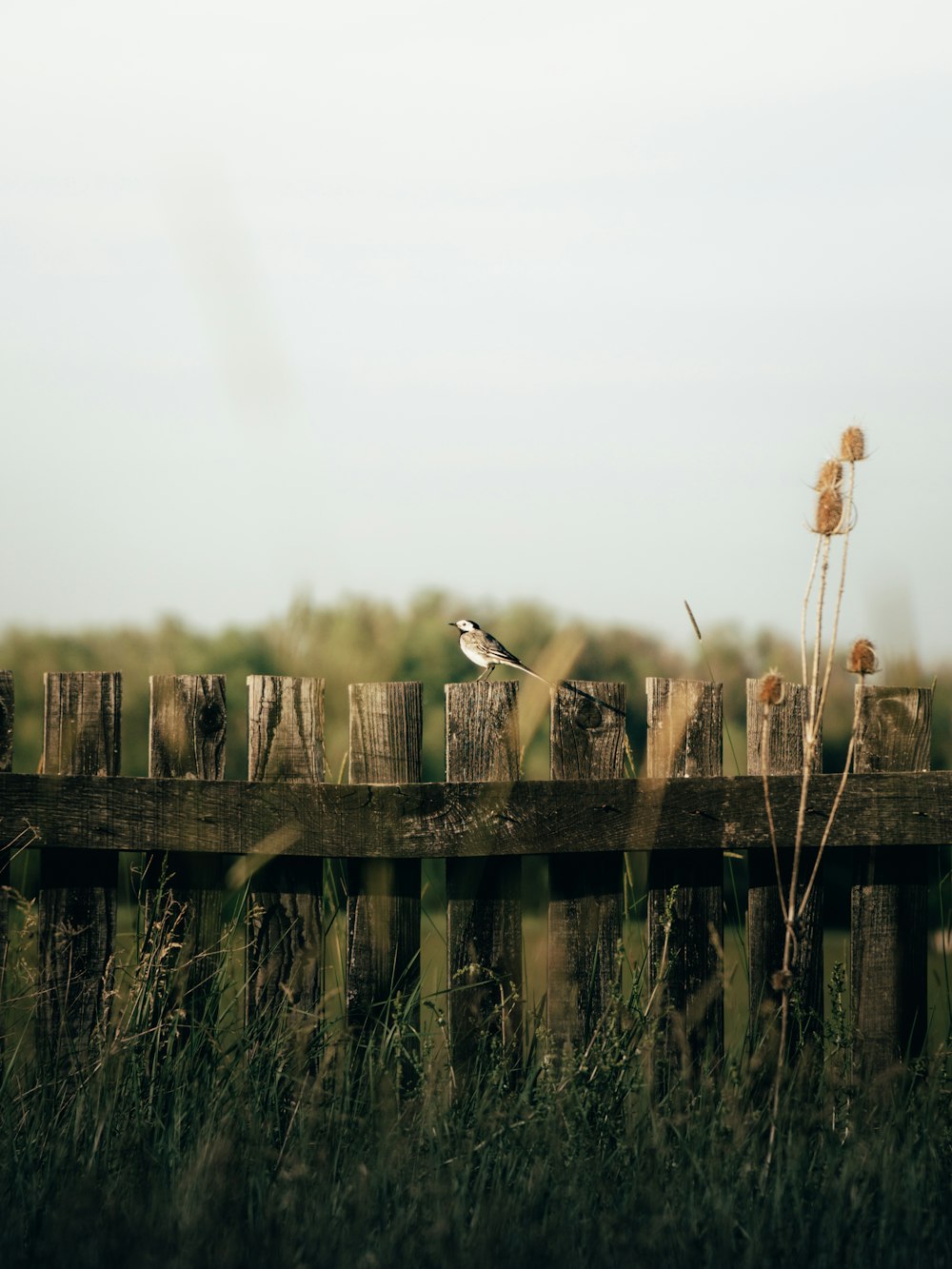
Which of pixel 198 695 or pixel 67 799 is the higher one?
pixel 198 695

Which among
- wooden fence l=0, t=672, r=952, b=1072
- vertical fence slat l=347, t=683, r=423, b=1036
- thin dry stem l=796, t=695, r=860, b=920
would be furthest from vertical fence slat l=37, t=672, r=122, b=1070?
thin dry stem l=796, t=695, r=860, b=920

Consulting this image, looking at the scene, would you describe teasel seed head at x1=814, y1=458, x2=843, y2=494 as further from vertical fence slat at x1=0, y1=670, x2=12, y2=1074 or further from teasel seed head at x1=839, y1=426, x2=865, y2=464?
vertical fence slat at x1=0, y1=670, x2=12, y2=1074

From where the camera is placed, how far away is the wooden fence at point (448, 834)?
350cm

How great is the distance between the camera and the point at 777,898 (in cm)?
388

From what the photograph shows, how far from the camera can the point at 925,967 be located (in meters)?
3.98

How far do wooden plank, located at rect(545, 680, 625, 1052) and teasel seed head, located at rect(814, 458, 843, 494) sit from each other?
0.87 metres

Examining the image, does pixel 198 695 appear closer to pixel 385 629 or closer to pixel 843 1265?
pixel 843 1265

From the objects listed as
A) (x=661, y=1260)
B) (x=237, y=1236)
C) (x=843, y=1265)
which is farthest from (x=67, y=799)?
(x=843, y=1265)

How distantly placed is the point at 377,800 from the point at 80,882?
96cm

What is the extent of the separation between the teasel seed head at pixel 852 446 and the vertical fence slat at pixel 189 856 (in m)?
1.87

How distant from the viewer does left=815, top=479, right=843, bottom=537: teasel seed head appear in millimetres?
3170

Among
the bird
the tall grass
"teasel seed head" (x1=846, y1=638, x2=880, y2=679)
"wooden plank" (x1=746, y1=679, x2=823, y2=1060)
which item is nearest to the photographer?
the tall grass

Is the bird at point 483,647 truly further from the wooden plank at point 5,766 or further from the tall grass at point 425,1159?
the wooden plank at point 5,766

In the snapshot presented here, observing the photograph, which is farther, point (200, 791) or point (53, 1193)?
point (200, 791)
